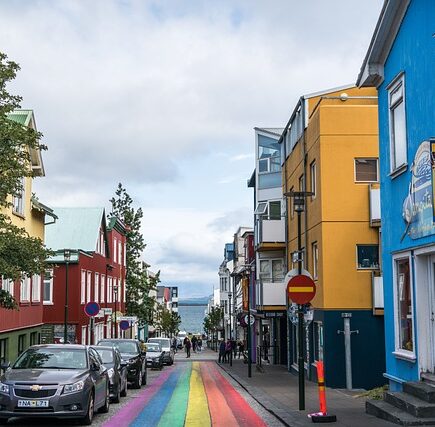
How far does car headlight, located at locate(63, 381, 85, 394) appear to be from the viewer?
13.0 metres

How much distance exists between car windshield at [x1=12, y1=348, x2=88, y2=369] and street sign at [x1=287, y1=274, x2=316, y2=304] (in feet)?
14.5

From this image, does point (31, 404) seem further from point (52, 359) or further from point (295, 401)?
point (295, 401)

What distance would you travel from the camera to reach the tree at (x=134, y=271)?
217ft

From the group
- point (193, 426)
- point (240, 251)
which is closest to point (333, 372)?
point (193, 426)

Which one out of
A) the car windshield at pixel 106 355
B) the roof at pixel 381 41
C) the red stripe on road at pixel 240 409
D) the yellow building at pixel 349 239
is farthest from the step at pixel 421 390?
the yellow building at pixel 349 239

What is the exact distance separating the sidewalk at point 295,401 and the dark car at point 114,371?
3.67 m

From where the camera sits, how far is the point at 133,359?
2352cm

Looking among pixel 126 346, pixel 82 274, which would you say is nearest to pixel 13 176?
pixel 126 346

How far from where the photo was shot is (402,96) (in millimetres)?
14781

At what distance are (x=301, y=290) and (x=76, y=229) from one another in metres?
34.6

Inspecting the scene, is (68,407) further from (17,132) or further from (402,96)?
(402,96)

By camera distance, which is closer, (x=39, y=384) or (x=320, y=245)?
(x=39, y=384)

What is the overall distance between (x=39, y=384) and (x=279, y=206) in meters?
24.8

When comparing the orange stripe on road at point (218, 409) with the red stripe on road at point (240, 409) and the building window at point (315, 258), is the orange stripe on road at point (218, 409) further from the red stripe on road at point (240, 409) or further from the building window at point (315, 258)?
the building window at point (315, 258)
